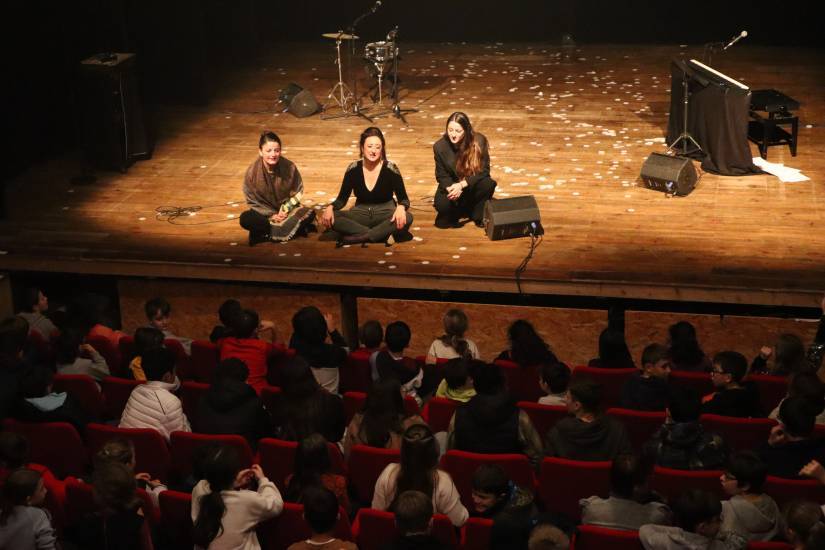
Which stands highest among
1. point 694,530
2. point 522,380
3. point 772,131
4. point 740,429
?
point 772,131

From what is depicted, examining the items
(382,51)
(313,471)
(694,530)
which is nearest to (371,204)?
(382,51)

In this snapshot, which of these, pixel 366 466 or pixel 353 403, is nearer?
pixel 366 466

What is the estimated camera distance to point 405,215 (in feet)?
23.5

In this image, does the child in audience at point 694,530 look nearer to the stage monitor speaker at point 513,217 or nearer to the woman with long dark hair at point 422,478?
the woman with long dark hair at point 422,478

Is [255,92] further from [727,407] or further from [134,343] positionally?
[727,407]

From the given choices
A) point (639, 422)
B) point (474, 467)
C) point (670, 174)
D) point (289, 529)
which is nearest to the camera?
point (289, 529)

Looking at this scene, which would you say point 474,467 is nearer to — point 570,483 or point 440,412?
point 570,483

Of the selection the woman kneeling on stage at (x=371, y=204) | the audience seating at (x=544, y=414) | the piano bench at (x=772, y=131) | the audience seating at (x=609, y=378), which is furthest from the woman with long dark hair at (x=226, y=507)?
the piano bench at (x=772, y=131)

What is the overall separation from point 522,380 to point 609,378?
42cm

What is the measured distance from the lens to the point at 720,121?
8.20 m

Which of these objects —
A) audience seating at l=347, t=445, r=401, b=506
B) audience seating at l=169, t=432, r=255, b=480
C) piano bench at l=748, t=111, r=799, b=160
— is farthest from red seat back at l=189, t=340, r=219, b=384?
piano bench at l=748, t=111, r=799, b=160

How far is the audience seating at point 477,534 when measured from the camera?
388 cm

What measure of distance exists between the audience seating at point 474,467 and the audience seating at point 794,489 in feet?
2.87

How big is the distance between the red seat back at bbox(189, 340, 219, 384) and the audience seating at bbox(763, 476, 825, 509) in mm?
2858
